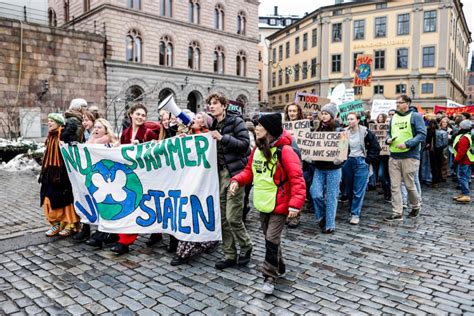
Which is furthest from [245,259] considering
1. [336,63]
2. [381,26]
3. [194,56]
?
[381,26]

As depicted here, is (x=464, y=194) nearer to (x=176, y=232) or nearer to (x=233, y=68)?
(x=176, y=232)

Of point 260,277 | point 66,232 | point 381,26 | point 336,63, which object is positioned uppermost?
point 381,26

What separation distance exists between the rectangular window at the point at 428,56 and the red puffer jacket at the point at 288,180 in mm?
47457

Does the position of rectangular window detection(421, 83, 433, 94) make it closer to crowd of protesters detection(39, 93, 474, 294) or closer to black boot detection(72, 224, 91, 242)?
crowd of protesters detection(39, 93, 474, 294)

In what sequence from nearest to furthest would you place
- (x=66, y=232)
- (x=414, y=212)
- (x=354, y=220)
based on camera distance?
(x=66, y=232), (x=354, y=220), (x=414, y=212)

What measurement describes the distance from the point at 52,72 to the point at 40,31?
2.59 meters

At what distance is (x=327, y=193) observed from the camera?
6273mm

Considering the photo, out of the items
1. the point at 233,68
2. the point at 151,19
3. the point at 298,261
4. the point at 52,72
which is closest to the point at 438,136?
the point at 298,261

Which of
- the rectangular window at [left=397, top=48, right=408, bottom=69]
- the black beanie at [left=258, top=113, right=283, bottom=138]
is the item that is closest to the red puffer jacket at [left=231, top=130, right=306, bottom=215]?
the black beanie at [left=258, top=113, right=283, bottom=138]

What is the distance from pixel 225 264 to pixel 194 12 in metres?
33.5

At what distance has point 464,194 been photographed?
353 inches

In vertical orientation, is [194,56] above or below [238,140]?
above

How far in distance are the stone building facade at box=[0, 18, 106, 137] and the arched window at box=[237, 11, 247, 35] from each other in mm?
15617

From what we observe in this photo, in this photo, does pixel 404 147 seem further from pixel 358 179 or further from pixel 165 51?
pixel 165 51
